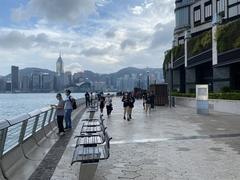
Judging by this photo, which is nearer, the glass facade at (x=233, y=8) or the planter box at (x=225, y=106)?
the planter box at (x=225, y=106)

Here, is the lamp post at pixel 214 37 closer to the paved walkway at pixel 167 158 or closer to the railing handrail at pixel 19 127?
the paved walkway at pixel 167 158

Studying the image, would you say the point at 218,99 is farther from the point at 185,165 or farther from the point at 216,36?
the point at 185,165

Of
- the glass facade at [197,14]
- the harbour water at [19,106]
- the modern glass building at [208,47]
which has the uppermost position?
the glass facade at [197,14]

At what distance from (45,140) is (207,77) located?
38447 mm

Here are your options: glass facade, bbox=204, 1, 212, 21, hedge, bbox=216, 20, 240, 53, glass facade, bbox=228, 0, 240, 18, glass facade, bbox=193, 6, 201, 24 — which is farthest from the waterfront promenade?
glass facade, bbox=193, 6, 201, 24

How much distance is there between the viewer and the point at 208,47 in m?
39.8

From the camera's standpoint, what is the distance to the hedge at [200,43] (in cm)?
3956

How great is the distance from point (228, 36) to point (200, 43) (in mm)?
9495

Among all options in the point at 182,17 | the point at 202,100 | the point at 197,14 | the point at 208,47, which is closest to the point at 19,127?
the point at 202,100

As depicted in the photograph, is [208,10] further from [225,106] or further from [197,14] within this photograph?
[225,106]

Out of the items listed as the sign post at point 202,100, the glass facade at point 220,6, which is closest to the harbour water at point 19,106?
the sign post at point 202,100

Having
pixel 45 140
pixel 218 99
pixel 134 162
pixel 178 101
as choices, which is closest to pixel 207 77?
pixel 178 101

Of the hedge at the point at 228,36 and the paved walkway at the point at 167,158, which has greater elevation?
the hedge at the point at 228,36

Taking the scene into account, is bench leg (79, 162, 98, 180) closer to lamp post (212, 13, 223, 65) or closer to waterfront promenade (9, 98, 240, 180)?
waterfront promenade (9, 98, 240, 180)
